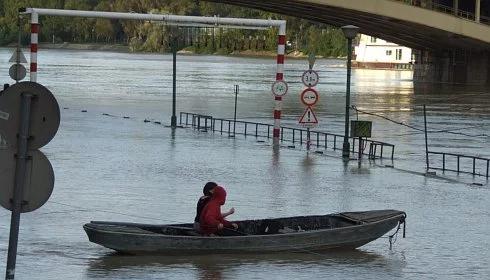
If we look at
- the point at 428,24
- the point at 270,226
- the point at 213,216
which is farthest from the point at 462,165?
the point at 428,24

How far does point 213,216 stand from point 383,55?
15393 cm

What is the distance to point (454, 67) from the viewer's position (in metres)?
102

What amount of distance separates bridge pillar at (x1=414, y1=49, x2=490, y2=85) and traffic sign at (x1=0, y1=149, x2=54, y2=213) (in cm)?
8813

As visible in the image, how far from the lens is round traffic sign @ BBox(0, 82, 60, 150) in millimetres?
10078

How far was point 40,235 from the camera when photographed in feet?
57.5

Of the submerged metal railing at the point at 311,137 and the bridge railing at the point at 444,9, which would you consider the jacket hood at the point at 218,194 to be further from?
the bridge railing at the point at 444,9

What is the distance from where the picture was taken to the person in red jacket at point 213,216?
1557 cm

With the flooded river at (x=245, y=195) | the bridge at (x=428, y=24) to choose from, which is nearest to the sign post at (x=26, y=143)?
the flooded river at (x=245, y=195)

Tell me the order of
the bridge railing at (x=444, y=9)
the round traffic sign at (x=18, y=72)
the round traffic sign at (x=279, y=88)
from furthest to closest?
the bridge railing at (x=444, y=9) < the round traffic sign at (x=18, y=72) < the round traffic sign at (x=279, y=88)

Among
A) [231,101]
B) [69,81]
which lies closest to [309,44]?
[69,81]

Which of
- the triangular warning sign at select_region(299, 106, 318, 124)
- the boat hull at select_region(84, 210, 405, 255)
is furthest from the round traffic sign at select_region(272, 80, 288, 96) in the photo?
the boat hull at select_region(84, 210, 405, 255)

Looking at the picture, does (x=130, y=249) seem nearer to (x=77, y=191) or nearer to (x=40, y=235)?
(x=40, y=235)

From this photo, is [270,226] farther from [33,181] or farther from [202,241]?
[33,181]

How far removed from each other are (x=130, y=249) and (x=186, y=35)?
4667 centimetres
